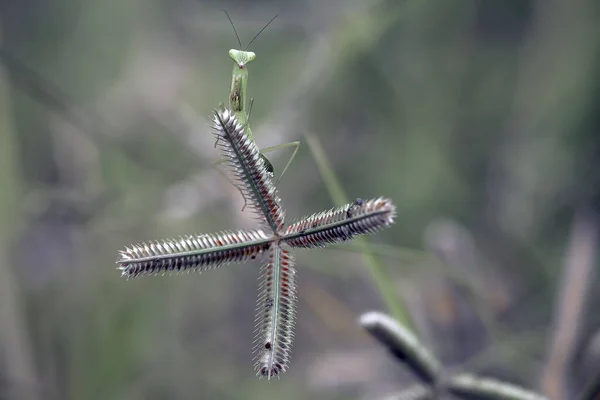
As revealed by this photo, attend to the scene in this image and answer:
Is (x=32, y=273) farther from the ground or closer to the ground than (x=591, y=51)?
closer to the ground

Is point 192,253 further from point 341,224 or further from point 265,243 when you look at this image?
point 341,224

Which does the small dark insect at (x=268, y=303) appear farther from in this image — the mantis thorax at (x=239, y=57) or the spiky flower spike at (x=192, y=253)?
the mantis thorax at (x=239, y=57)

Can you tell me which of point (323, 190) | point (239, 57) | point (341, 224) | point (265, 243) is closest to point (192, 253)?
point (265, 243)

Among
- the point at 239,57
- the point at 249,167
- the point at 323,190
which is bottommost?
the point at 249,167

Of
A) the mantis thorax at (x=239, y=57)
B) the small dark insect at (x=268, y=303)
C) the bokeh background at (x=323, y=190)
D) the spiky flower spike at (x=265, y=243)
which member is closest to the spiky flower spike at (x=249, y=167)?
the spiky flower spike at (x=265, y=243)

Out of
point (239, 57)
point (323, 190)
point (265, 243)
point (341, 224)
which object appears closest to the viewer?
point (341, 224)

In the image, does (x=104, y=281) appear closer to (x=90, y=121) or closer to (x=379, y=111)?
(x=90, y=121)

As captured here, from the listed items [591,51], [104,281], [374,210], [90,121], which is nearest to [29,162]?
[90,121]
